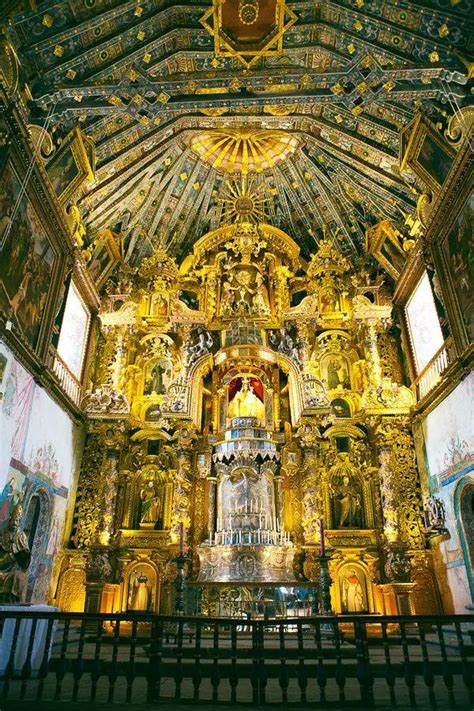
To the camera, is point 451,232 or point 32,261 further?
point 451,232

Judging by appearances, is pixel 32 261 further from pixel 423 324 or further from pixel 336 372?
pixel 423 324

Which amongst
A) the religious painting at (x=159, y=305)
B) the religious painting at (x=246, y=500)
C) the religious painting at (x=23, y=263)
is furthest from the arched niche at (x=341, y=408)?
the religious painting at (x=23, y=263)

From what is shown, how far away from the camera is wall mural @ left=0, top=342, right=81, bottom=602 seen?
11109 millimetres

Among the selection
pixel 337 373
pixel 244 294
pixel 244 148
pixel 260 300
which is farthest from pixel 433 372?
pixel 244 148

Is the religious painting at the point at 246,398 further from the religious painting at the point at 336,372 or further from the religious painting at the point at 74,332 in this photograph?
the religious painting at the point at 74,332

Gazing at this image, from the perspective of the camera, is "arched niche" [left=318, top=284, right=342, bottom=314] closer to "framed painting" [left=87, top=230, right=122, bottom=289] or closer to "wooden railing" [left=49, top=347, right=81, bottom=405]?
"framed painting" [left=87, top=230, right=122, bottom=289]

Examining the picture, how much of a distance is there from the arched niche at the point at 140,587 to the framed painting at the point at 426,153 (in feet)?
48.9

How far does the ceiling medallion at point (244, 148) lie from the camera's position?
59.6 feet

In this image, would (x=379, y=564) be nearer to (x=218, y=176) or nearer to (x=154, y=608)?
(x=154, y=608)

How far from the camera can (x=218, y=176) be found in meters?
19.9

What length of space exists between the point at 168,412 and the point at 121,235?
7.75 m

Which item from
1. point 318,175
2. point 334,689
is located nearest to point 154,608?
point 334,689

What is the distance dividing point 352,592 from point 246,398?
7256 millimetres

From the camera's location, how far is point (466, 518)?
12359 mm
